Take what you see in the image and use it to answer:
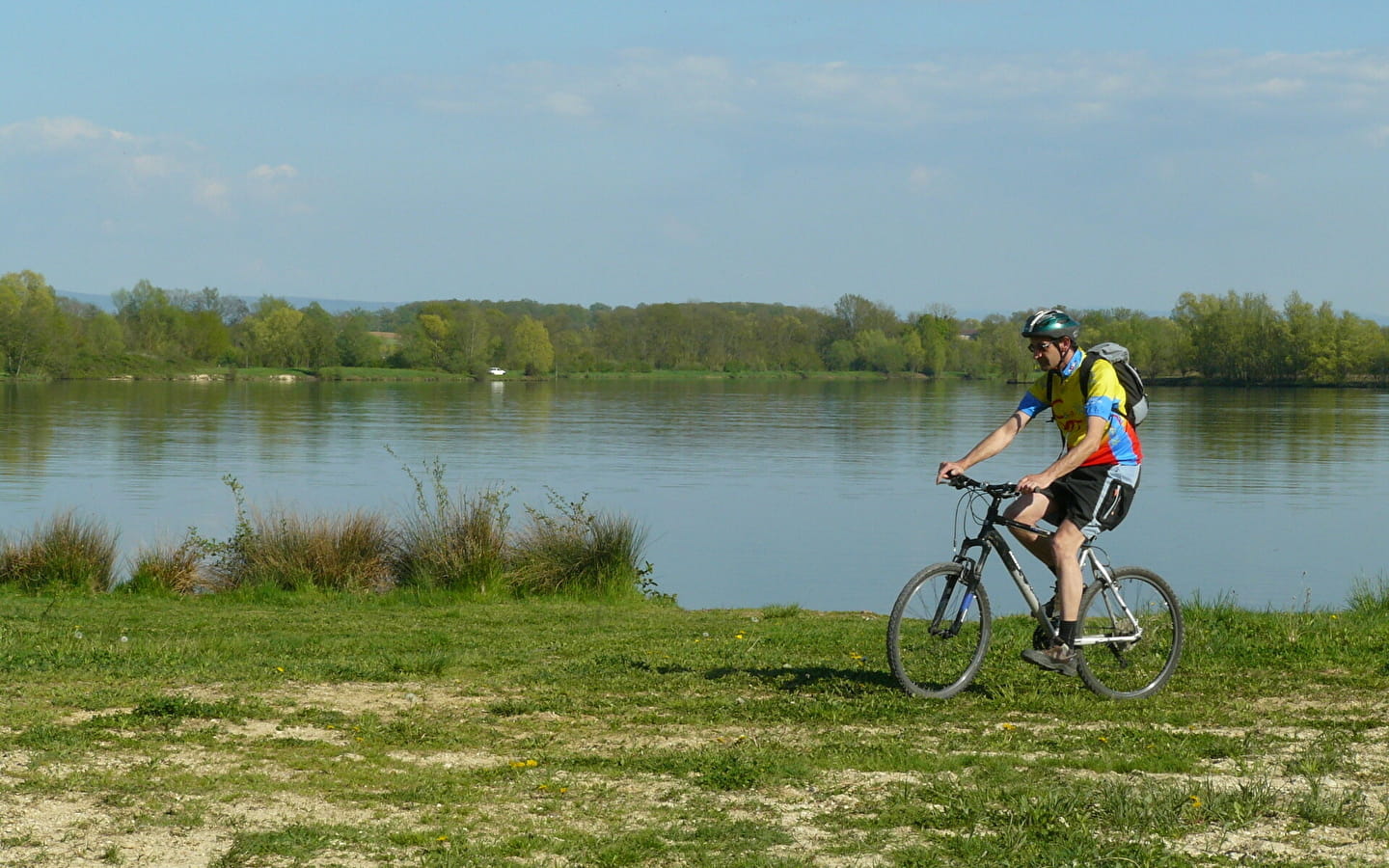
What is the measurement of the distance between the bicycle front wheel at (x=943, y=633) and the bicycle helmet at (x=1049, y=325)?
119cm

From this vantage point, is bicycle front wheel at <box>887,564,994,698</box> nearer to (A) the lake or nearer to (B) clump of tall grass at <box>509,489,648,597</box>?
(B) clump of tall grass at <box>509,489,648,597</box>

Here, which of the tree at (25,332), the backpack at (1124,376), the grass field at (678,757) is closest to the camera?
the grass field at (678,757)

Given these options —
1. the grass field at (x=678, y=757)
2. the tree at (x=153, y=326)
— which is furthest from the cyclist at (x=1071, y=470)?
the tree at (x=153, y=326)

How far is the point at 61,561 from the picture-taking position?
48.2ft

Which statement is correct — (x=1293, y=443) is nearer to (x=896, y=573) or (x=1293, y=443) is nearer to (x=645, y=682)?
(x=896, y=573)

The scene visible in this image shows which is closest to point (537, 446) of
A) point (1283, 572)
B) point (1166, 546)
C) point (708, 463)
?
point (708, 463)

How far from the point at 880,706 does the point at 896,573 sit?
13624 mm

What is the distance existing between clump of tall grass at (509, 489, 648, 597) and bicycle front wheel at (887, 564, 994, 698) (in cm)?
824

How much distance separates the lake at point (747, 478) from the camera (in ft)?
69.1

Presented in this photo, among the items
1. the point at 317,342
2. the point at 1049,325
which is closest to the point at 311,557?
the point at 1049,325

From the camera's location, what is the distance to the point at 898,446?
4638 cm

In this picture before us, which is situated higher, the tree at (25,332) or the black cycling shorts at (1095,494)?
the tree at (25,332)

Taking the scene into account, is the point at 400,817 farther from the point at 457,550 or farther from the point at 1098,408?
the point at 457,550

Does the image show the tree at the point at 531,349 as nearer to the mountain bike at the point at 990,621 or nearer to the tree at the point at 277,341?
the tree at the point at 277,341
